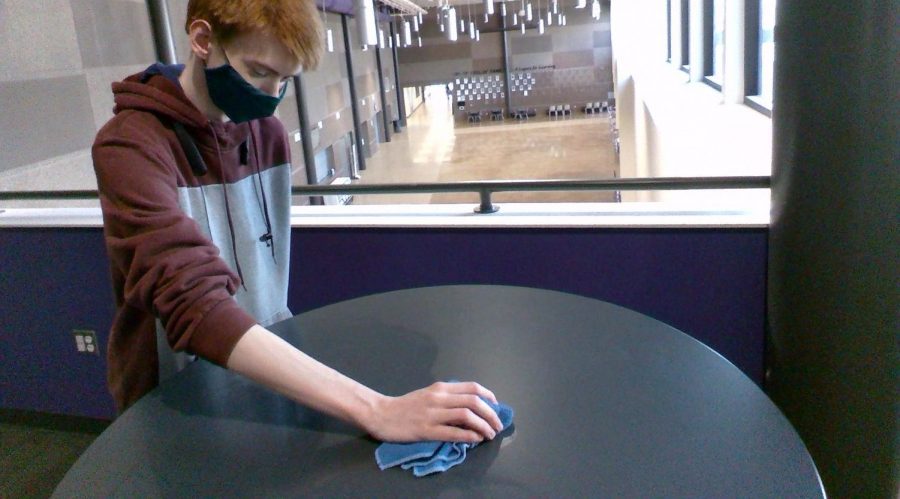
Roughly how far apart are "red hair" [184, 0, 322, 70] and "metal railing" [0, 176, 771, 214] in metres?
0.97

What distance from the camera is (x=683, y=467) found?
79 cm

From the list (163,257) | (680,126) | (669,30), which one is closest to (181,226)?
(163,257)

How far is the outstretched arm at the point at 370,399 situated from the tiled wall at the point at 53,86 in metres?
2.83

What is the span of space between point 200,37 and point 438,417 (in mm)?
765

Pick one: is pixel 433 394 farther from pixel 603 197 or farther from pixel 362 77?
pixel 362 77

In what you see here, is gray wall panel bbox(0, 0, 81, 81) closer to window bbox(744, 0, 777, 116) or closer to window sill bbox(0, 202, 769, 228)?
window sill bbox(0, 202, 769, 228)

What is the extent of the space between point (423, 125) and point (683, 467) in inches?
858

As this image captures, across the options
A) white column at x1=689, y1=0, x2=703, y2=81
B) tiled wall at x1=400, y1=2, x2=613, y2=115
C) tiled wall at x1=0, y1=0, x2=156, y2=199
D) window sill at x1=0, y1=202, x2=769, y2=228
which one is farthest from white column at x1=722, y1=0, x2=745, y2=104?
tiled wall at x1=400, y1=2, x2=613, y2=115

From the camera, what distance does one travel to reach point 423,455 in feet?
2.68

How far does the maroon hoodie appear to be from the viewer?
3.10ft

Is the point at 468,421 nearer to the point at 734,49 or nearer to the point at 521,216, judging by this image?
the point at 521,216

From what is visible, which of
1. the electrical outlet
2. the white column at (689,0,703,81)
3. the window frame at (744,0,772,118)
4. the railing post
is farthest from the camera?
the white column at (689,0,703,81)

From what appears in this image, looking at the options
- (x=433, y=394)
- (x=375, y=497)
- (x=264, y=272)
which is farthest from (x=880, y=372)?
(x=264, y=272)

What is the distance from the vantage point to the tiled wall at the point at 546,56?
1852cm
